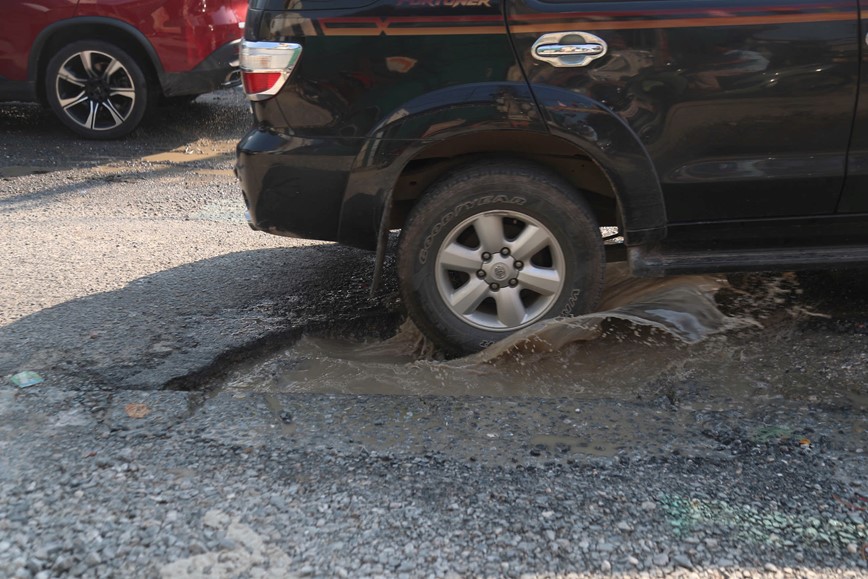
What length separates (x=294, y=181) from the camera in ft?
Answer: 12.5

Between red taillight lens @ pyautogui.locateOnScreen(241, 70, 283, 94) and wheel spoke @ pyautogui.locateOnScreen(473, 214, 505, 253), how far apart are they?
105cm

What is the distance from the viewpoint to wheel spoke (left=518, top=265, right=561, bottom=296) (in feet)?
12.4

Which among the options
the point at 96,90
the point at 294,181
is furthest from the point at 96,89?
the point at 294,181

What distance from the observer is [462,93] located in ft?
11.7

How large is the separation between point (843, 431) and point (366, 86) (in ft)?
7.53

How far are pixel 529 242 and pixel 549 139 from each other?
445 millimetres

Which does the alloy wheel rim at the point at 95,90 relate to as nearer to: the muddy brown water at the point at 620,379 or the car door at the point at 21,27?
the car door at the point at 21,27

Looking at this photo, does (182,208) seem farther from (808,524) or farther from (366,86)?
(808,524)

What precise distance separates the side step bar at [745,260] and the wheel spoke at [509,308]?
0.52 meters

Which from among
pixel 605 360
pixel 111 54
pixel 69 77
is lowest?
pixel 605 360

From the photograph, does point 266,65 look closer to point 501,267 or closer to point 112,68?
point 501,267

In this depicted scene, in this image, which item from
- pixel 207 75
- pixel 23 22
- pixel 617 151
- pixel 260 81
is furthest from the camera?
pixel 207 75

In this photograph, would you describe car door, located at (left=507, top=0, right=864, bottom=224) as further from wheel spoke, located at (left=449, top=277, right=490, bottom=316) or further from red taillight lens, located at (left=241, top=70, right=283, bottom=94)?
red taillight lens, located at (left=241, top=70, right=283, bottom=94)

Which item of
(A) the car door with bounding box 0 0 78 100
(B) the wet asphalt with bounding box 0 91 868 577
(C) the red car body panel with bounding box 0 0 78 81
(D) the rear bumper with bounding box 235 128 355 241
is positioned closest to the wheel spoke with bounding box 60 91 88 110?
(A) the car door with bounding box 0 0 78 100
